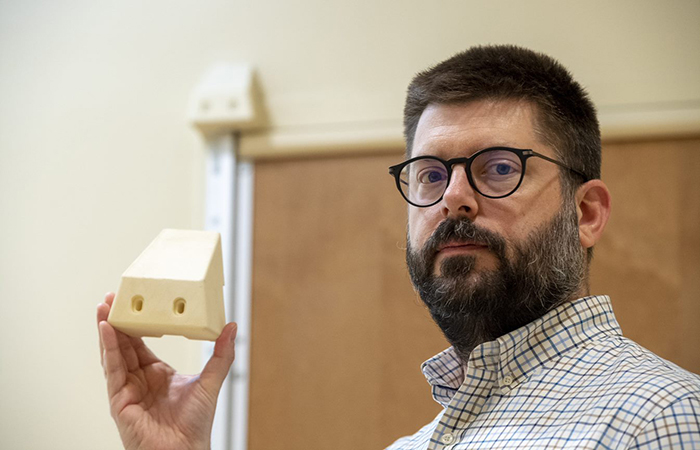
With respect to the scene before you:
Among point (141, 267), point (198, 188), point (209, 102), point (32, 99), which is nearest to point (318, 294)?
point (198, 188)

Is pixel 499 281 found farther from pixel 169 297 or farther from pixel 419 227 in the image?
pixel 169 297

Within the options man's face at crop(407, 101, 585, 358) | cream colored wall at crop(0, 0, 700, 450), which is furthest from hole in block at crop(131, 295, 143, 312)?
cream colored wall at crop(0, 0, 700, 450)

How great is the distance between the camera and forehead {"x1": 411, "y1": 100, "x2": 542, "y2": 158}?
1031mm

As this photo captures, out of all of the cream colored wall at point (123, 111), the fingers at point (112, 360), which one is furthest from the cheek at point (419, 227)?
the cream colored wall at point (123, 111)

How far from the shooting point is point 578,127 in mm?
1107

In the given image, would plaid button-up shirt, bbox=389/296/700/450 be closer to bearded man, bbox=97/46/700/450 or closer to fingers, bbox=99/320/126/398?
bearded man, bbox=97/46/700/450

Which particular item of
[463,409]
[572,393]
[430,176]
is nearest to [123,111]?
[430,176]

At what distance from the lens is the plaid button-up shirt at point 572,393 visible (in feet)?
2.45

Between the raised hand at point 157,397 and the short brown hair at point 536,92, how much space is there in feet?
1.69

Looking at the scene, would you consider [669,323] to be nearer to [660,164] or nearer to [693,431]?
[660,164]

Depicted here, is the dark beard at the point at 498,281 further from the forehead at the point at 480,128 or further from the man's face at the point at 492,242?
the forehead at the point at 480,128

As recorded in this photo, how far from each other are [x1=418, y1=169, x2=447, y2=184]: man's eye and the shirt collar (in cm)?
26

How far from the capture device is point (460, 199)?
993mm

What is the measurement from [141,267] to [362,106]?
1098 millimetres
